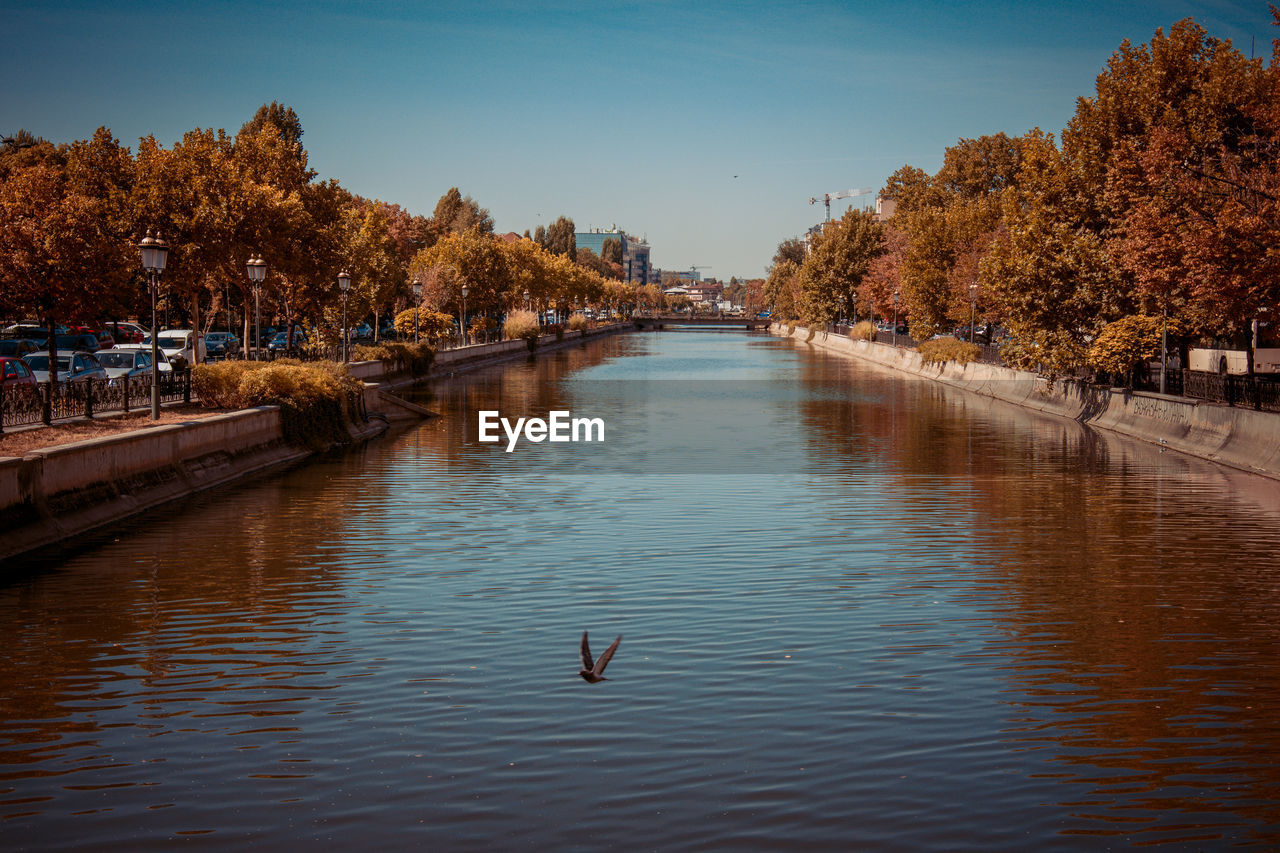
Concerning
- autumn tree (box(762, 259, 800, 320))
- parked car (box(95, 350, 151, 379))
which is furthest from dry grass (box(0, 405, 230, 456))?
autumn tree (box(762, 259, 800, 320))

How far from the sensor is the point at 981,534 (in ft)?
61.6

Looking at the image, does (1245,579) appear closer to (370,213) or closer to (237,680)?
(237,680)

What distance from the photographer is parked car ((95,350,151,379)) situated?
38.8m

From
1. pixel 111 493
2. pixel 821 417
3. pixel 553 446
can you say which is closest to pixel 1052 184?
pixel 821 417

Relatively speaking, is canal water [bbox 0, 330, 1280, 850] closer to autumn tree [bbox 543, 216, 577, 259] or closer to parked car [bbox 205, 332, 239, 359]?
parked car [bbox 205, 332, 239, 359]

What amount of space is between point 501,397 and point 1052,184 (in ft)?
74.9

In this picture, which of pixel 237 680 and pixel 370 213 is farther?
pixel 370 213

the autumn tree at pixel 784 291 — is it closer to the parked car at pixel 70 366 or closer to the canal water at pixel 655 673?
the parked car at pixel 70 366

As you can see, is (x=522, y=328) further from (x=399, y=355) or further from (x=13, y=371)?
(x=13, y=371)

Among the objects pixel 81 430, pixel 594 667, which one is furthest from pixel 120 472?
pixel 594 667

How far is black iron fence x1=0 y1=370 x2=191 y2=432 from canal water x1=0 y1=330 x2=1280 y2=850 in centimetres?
360

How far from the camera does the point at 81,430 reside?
21.5 m

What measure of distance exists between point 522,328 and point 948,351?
4406 centimetres

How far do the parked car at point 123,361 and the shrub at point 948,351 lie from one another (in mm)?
38527
